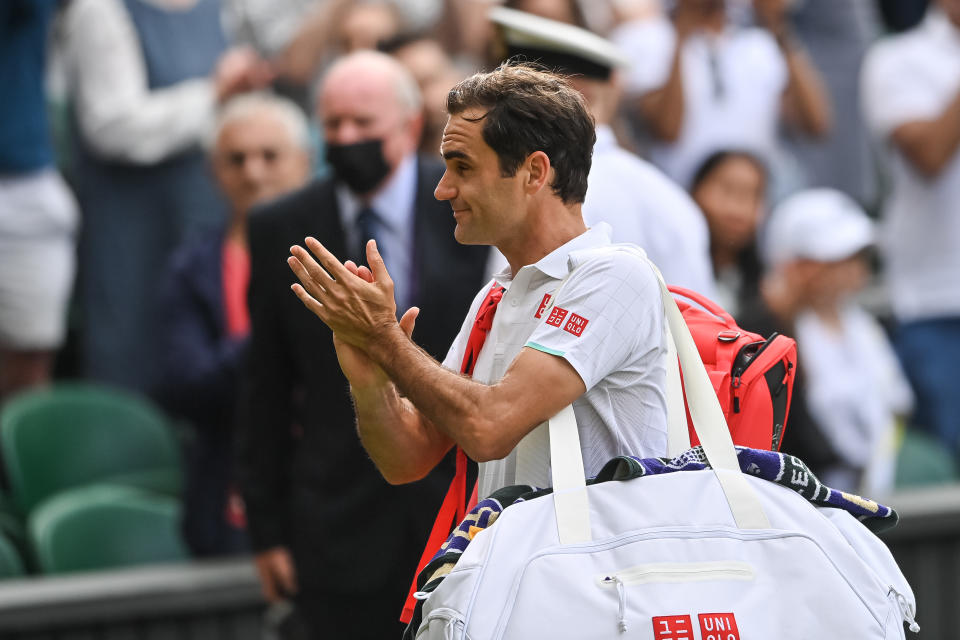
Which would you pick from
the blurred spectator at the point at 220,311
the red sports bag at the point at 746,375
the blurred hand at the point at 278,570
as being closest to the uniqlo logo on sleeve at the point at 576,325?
the red sports bag at the point at 746,375

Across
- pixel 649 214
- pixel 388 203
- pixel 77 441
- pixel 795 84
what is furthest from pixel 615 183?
pixel 795 84

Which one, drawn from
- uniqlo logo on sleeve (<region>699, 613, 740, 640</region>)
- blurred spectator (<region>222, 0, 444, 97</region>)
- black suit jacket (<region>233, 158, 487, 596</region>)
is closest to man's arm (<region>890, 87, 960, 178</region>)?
blurred spectator (<region>222, 0, 444, 97</region>)

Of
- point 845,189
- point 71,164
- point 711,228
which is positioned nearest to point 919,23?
point 845,189

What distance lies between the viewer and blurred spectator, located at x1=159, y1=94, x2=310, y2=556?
5.30 m

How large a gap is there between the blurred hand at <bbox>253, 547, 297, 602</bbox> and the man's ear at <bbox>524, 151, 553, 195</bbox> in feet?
7.60

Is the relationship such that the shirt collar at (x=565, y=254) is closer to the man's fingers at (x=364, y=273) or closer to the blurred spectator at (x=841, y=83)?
the man's fingers at (x=364, y=273)

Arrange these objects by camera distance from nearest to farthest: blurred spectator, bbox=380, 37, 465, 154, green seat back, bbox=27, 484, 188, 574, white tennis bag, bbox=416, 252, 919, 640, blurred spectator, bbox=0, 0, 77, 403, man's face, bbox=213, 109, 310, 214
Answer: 1. white tennis bag, bbox=416, 252, 919, 640
2. green seat back, bbox=27, 484, 188, 574
3. man's face, bbox=213, 109, 310, 214
4. blurred spectator, bbox=380, 37, 465, 154
5. blurred spectator, bbox=0, 0, 77, 403

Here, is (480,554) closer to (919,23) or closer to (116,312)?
(116,312)

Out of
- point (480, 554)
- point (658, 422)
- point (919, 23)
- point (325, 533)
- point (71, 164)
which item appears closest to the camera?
point (480, 554)

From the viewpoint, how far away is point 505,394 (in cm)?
238

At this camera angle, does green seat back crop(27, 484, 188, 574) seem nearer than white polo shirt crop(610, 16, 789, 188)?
Yes

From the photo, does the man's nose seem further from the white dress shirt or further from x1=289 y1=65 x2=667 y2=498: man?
the white dress shirt

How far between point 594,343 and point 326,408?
77.2 inches

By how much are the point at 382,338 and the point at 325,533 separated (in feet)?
6.33
